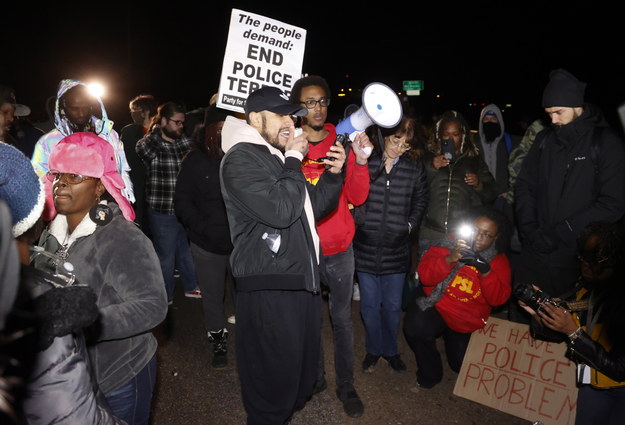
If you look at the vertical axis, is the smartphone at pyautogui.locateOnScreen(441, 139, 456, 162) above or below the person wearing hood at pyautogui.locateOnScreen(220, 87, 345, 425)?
above

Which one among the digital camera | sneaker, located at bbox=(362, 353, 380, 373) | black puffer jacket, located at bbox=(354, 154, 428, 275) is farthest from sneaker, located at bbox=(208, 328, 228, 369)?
the digital camera

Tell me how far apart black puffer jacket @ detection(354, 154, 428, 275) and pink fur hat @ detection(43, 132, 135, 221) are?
6.87 feet

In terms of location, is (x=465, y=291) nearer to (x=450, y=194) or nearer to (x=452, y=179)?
(x=450, y=194)

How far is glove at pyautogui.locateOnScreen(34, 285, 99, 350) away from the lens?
1.09m

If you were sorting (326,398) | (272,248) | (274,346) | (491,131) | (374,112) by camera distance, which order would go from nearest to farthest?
(272,248), (274,346), (374,112), (326,398), (491,131)

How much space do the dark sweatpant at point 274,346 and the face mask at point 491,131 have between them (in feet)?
13.4

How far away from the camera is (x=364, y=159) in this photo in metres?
2.91

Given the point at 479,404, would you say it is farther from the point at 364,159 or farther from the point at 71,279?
the point at 71,279

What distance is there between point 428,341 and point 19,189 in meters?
3.47

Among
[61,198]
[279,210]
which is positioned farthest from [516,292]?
[61,198]

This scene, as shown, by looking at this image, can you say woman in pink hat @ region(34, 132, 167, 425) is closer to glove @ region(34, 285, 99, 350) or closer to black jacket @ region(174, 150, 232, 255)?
glove @ region(34, 285, 99, 350)

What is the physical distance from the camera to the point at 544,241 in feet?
12.1

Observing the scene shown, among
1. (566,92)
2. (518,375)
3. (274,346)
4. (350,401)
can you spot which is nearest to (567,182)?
(566,92)

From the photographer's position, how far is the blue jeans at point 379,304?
12.8ft
